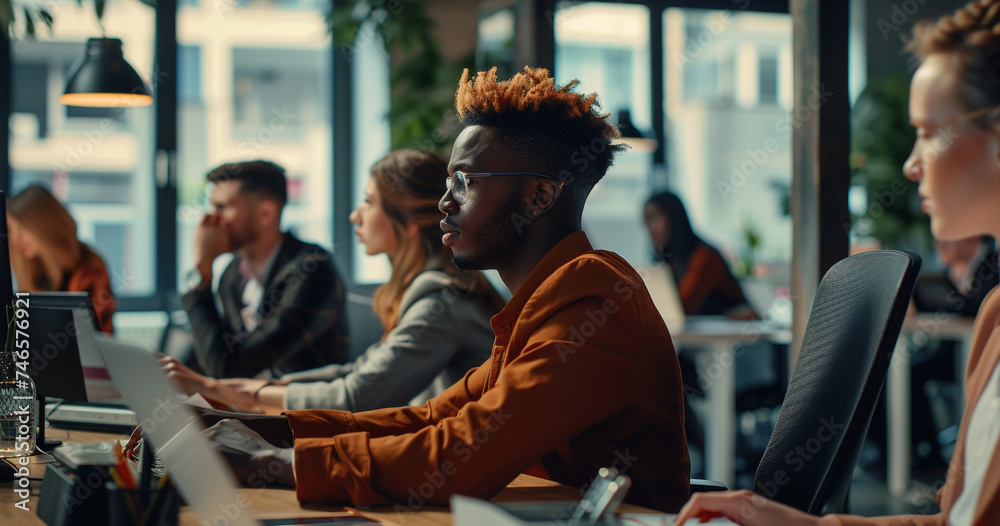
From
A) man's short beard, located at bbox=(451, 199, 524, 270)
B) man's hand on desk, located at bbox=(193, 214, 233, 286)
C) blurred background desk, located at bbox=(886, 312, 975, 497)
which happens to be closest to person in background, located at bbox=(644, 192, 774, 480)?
blurred background desk, located at bbox=(886, 312, 975, 497)

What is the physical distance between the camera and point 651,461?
1.33m

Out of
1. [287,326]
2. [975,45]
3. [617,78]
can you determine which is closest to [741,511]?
[975,45]

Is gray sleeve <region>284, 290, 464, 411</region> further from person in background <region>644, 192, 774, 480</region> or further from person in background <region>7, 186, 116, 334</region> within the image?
person in background <region>644, 192, 774, 480</region>

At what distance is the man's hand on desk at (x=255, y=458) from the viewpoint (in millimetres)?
1290

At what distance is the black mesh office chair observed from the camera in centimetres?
124

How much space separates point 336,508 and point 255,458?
0.57 feet

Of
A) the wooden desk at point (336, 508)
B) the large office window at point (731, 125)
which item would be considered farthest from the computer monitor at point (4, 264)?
the large office window at point (731, 125)

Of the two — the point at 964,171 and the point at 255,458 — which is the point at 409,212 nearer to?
the point at 255,458

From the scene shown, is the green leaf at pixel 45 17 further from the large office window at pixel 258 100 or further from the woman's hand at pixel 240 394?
the large office window at pixel 258 100

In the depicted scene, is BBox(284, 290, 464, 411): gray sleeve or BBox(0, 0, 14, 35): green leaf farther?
BBox(0, 0, 14, 35): green leaf

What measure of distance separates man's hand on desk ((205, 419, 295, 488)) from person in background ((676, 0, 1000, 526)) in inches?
21.7

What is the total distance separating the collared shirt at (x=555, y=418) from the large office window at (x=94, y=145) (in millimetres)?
4420

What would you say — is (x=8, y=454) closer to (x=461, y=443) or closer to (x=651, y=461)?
(x=461, y=443)

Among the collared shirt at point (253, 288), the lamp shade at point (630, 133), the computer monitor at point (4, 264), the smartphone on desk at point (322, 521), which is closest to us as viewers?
the smartphone on desk at point (322, 521)
